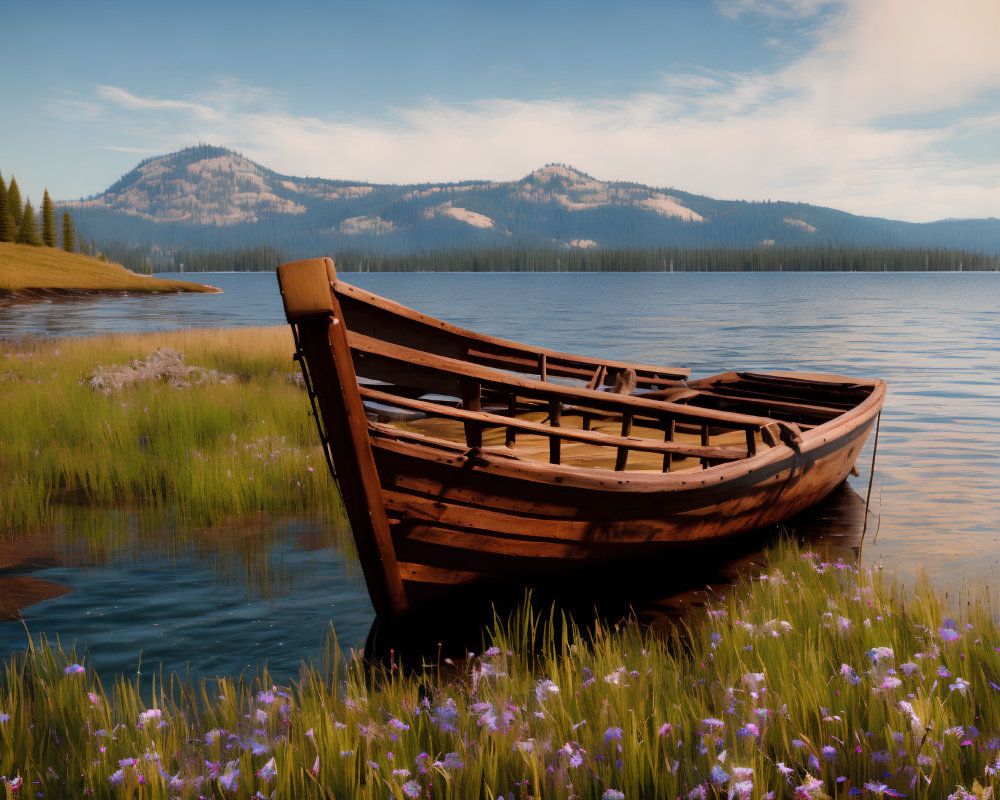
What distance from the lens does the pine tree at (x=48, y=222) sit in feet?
328

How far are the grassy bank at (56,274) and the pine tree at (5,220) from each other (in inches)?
129

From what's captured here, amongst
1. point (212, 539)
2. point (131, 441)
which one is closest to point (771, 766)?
point (212, 539)

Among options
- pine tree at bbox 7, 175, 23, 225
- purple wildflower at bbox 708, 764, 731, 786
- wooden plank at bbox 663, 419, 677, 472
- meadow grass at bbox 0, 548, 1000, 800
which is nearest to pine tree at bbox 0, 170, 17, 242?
pine tree at bbox 7, 175, 23, 225

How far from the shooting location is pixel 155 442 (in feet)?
34.9

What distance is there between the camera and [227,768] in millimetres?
3020

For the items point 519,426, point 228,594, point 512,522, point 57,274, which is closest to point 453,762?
point 512,522

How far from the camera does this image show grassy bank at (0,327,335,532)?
9031mm

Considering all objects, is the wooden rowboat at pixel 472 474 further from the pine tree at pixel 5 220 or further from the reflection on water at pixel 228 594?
the pine tree at pixel 5 220

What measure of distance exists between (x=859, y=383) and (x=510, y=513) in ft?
26.9

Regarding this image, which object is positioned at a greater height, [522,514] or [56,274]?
[56,274]

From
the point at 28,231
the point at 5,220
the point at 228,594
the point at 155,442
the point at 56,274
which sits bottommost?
the point at 228,594

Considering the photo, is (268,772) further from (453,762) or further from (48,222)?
(48,222)

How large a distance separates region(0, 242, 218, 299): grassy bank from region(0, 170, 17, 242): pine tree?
10.8 ft

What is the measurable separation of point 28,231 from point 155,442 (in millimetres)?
101331
